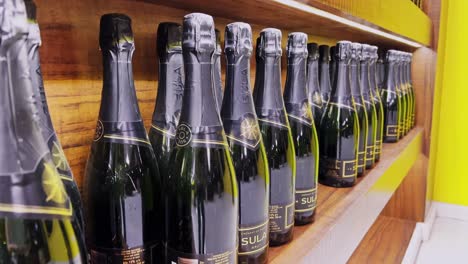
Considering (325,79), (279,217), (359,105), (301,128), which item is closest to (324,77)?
(325,79)

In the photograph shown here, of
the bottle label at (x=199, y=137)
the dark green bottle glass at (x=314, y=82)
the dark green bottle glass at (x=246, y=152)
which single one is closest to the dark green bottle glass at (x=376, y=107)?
the dark green bottle glass at (x=314, y=82)

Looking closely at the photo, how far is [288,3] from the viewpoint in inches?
22.0

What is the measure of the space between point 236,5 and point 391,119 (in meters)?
1.02

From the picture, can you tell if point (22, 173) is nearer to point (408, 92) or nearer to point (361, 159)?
point (361, 159)

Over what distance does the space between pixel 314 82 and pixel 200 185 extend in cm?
55

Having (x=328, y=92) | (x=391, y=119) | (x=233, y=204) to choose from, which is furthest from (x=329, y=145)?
(x=391, y=119)

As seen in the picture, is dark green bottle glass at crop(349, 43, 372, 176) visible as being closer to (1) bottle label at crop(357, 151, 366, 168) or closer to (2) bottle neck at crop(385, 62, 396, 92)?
(1) bottle label at crop(357, 151, 366, 168)

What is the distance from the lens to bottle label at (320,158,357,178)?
2.87 feet

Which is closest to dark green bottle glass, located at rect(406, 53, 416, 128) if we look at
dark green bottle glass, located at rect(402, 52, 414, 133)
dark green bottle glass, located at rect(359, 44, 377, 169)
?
dark green bottle glass, located at rect(402, 52, 414, 133)

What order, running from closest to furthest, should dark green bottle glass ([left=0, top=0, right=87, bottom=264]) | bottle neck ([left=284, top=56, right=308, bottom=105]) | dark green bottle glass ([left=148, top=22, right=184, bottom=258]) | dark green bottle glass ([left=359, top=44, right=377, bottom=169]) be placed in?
dark green bottle glass ([left=0, top=0, right=87, bottom=264]), dark green bottle glass ([left=148, top=22, right=184, bottom=258]), bottle neck ([left=284, top=56, right=308, bottom=105]), dark green bottle glass ([left=359, top=44, right=377, bottom=169])

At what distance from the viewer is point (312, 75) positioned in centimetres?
91

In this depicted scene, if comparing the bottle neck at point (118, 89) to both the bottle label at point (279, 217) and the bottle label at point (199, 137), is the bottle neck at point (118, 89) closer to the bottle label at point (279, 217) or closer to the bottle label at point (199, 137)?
the bottle label at point (199, 137)

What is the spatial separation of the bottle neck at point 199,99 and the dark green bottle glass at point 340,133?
49 cm

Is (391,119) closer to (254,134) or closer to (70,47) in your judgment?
(254,134)
